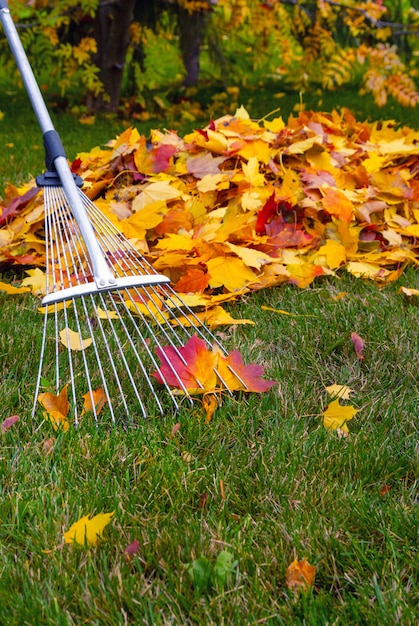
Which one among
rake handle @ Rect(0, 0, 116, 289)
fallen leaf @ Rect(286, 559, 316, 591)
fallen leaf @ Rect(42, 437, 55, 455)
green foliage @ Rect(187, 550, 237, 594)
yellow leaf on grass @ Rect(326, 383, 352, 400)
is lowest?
yellow leaf on grass @ Rect(326, 383, 352, 400)

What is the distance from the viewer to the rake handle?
180 centimetres

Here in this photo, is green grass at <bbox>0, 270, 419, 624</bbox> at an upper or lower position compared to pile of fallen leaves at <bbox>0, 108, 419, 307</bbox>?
lower

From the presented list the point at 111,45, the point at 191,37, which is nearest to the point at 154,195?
the point at 111,45

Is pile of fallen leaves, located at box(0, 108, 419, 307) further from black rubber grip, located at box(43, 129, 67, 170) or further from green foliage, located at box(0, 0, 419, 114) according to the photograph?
green foliage, located at box(0, 0, 419, 114)

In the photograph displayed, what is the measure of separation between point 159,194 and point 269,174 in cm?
57

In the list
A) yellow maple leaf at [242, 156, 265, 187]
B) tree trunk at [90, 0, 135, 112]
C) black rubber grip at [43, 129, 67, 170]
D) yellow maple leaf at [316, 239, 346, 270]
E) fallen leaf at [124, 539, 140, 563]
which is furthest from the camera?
tree trunk at [90, 0, 135, 112]

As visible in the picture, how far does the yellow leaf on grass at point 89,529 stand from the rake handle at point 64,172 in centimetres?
70

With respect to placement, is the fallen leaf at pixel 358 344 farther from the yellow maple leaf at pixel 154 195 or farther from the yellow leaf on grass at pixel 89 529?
the yellow maple leaf at pixel 154 195

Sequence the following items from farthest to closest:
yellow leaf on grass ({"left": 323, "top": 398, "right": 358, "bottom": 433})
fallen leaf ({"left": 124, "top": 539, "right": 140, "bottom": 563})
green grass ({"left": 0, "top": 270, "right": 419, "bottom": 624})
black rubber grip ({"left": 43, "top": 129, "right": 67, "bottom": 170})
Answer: black rubber grip ({"left": 43, "top": 129, "right": 67, "bottom": 170}) → yellow leaf on grass ({"left": 323, "top": 398, "right": 358, "bottom": 433}) → fallen leaf ({"left": 124, "top": 539, "right": 140, "bottom": 563}) → green grass ({"left": 0, "top": 270, "right": 419, "bottom": 624})

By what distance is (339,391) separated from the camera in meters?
1.68

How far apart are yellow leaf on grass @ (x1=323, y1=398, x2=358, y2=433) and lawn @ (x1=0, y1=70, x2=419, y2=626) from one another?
23 mm

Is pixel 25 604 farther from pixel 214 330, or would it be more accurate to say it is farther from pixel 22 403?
pixel 214 330

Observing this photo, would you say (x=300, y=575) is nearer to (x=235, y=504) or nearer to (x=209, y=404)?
(x=235, y=504)

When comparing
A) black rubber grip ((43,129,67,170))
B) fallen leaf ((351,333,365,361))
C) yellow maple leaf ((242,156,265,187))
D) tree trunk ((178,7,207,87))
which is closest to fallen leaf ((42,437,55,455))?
fallen leaf ((351,333,365,361))
